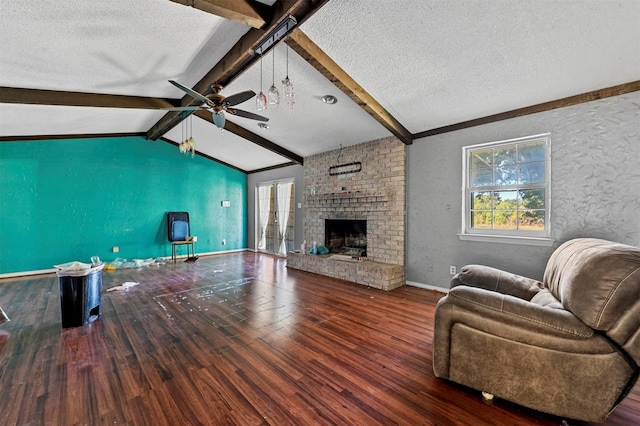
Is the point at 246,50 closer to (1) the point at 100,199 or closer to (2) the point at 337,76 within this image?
(2) the point at 337,76

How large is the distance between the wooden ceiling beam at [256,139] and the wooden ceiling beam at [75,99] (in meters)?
0.81

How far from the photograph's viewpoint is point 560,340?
1.48m

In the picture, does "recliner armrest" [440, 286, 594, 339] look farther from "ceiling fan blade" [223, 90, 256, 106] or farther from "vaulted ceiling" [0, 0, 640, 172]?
"ceiling fan blade" [223, 90, 256, 106]

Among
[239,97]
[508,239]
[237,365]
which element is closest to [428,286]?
[508,239]

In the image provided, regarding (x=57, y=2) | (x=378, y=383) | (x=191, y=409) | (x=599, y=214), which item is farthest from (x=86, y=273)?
(x=599, y=214)

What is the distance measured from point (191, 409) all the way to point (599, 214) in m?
4.05

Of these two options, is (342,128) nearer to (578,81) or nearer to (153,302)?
(578,81)

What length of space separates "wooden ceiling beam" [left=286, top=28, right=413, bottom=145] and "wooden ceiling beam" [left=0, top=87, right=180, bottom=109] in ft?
9.25

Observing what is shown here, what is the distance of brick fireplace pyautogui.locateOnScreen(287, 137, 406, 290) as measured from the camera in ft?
14.1

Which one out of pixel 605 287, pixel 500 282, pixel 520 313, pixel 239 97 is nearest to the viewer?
pixel 605 287

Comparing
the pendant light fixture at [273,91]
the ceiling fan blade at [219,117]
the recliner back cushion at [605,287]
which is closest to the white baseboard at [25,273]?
the ceiling fan blade at [219,117]

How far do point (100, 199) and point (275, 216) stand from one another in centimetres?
393

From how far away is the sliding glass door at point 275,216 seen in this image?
22.6 feet

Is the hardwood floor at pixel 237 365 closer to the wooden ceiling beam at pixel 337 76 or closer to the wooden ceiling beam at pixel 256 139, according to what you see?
the wooden ceiling beam at pixel 337 76
